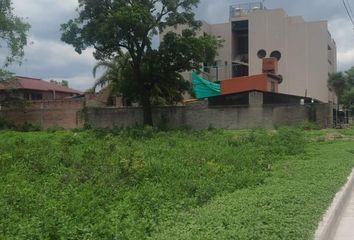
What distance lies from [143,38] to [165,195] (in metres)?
23.8

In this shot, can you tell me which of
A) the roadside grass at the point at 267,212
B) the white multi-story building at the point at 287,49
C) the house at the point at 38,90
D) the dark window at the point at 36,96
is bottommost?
the roadside grass at the point at 267,212

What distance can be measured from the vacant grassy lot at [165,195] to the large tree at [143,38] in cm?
1562

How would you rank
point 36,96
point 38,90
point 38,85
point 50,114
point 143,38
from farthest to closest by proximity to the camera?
point 38,85
point 36,96
point 38,90
point 50,114
point 143,38

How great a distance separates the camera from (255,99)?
33750mm

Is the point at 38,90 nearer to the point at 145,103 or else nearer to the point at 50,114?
the point at 50,114

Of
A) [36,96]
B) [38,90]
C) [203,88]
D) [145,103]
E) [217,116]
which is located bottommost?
[217,116]

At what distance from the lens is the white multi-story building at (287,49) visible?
52875 millimetres

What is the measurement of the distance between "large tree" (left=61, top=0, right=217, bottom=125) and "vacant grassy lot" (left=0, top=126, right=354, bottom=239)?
1562 centimetres

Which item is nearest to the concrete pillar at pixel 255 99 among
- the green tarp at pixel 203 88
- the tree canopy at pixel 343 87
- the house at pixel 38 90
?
the green tarp at pixel 203 88

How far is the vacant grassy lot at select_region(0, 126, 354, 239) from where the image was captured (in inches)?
242

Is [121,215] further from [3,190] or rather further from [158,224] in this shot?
[3,190]

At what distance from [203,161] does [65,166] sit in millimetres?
3793

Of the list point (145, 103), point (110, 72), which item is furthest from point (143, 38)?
point (110, 72)

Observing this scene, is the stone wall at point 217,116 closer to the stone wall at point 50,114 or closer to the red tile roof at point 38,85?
the stone wall at point 50,114
